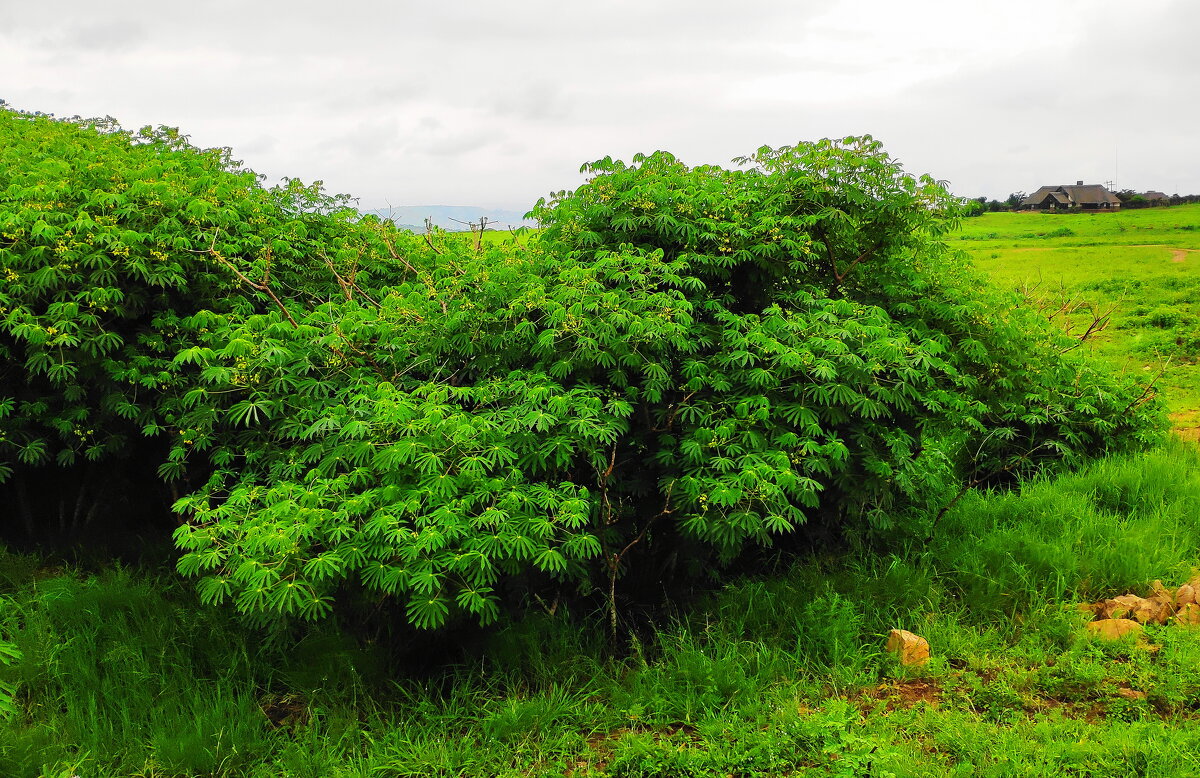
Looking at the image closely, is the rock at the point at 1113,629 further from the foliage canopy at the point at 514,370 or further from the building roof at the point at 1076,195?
the building roof at the point at 1076,195

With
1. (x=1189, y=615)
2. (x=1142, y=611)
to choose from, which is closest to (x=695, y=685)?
(x=1142, y=611)

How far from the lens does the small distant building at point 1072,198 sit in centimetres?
5903

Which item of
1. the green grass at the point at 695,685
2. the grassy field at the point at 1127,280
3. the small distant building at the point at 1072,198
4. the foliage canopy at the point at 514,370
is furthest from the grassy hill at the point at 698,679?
the small distant building at the point at 1072,198

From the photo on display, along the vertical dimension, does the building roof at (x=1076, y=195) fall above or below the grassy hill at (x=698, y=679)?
above

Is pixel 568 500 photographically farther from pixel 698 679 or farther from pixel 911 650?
pixel 911 650

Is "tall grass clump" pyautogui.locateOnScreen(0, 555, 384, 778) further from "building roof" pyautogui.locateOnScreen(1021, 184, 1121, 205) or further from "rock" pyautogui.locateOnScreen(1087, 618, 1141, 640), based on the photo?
"building roof" pyautogui.locateOnScreen(1021, 184, 1121, 205)

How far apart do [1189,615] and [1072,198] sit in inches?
2753

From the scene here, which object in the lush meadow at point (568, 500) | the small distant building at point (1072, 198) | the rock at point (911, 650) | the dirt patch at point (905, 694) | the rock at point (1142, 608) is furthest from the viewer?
the small distant building at point (1072, 198)

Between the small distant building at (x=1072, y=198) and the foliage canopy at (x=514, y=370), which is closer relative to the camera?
the foliage canopy at (x=514, y=370)

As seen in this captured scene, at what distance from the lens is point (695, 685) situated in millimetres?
4262

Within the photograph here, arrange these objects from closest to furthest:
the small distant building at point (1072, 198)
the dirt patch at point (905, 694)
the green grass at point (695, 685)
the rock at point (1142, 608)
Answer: the green grass at point (695, 685)
the dirt patch at point (905, 694)
the rock at point (1142, 608)
the small distant building at point (1072, 198)

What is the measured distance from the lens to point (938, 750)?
12.1 ft

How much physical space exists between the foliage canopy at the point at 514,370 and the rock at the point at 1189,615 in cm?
175

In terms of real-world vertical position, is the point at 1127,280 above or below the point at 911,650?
above
